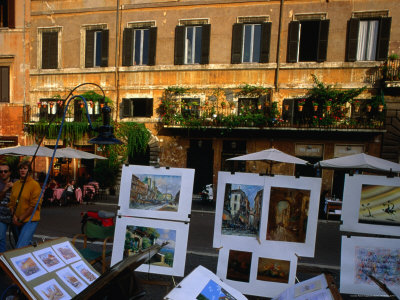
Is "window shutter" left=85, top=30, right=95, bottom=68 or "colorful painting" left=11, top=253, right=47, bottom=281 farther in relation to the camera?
"window shutter" left=85, top=30, right=95, bottom=68

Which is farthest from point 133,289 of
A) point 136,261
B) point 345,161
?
point 345,161

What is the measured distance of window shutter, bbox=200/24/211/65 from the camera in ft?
40.1

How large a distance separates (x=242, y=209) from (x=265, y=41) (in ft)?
35.5

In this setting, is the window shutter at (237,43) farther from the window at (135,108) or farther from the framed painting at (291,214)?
the framed painting at (291,214)

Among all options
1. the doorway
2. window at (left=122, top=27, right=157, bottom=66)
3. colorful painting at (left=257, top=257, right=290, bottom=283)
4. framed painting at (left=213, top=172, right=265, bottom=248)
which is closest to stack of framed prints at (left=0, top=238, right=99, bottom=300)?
framed painting at (left=213, top=172, right=265, bottom=248)

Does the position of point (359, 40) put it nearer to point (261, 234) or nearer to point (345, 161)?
point (345, 161)

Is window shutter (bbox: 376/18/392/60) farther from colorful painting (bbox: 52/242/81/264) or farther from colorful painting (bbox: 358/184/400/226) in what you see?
colorful painting (bbox: 52/242/81/264)

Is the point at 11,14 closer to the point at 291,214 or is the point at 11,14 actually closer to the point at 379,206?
the point at 291,214

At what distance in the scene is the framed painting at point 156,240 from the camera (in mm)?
3037

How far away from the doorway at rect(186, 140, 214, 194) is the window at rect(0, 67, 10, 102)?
10745mm

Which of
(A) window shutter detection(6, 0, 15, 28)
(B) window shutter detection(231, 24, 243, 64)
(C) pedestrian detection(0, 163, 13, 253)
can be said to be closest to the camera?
(C) pedestrian detection(0, 163, 13, 253)

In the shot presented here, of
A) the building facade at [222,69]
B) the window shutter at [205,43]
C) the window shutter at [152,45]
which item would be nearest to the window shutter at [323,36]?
the building facade at [222,69]

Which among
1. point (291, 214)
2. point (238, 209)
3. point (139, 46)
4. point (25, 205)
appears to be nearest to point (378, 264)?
point (291, 214)

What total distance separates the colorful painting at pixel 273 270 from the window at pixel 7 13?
17611 mm
